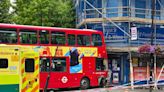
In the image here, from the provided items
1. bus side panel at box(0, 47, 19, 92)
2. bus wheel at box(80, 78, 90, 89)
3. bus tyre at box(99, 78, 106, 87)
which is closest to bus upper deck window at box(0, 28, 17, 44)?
bus wheel at box(80, 78, 90, 89)

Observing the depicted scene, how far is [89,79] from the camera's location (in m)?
30.5

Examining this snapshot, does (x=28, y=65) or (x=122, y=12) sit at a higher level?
(x=122, y=12)

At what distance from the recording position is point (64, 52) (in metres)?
28.5

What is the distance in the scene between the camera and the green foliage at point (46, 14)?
38.8m

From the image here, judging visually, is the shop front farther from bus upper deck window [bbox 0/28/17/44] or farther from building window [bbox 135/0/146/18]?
bus upper deck window [bbox 0/28/17/44]

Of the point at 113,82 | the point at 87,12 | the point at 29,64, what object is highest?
the point at 87,12

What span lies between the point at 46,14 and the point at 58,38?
10971 mm

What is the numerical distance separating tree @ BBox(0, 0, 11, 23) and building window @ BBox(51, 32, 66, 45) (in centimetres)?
1455

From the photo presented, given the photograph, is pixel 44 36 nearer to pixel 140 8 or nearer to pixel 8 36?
pixel 8 36

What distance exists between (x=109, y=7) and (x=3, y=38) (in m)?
11.9

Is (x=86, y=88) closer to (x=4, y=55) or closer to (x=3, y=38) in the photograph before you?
(x=3, y=38)

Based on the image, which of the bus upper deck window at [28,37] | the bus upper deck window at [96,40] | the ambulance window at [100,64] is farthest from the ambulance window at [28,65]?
the ambulance window at [100,64]

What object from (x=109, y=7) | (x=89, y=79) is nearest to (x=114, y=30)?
(x=109, y=7)

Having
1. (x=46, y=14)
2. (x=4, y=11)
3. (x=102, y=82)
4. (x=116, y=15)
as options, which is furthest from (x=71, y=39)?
(x=4, y=11)
